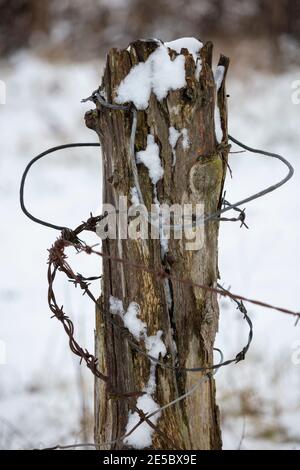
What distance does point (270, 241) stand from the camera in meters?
6.19

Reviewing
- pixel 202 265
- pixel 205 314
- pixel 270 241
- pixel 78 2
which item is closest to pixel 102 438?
pixel 205 314

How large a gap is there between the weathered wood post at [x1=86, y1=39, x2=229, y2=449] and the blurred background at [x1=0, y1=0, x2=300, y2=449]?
3.80 feet

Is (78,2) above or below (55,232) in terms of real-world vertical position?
above

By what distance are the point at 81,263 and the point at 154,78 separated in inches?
171

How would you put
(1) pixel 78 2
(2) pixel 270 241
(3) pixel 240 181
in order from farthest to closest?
1. (1) pixel 78 2
2. (3) pixel 240 181
3. (2) pixel 270 241

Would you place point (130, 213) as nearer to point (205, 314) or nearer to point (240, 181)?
point (205, 314)

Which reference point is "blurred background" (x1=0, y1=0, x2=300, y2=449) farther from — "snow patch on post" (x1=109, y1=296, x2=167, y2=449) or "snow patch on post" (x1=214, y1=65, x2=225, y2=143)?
"snow patch on post" (x1=214, y1=65, x2=225, y2=143)

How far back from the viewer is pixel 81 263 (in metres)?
5.78

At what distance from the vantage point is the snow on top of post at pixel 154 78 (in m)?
1.54

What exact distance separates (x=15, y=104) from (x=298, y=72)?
4.24 meters

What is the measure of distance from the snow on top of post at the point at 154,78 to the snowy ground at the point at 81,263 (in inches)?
70.8

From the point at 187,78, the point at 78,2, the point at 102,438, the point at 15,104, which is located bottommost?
the point at 102,438

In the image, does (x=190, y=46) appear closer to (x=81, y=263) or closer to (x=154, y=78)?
(x=154, y=78)

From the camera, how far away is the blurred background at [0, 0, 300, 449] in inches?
146
